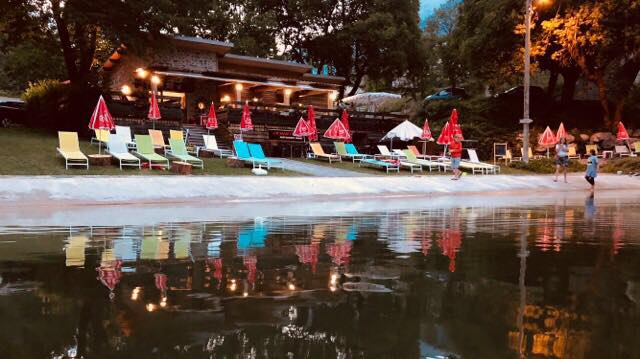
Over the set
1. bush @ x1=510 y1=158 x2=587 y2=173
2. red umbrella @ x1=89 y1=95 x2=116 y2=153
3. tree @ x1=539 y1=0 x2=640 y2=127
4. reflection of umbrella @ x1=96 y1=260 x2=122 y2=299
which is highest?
tree @ x1=539 y1=0 x2=640 y2=127

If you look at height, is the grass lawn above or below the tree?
below

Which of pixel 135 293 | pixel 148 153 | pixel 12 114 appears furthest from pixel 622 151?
pixel 12 114

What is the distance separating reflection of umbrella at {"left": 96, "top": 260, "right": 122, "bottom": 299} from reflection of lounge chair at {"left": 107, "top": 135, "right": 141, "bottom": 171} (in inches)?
516

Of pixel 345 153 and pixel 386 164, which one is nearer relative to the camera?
pixel 386 164

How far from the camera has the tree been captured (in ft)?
98.9

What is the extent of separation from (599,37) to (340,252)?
31023mm

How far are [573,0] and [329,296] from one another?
34.3m

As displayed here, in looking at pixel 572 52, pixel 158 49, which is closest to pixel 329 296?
pixel 158 49

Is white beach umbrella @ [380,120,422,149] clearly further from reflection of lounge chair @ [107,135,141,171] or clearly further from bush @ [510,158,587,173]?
reflection of lounge chair @ [107,135,141,171]

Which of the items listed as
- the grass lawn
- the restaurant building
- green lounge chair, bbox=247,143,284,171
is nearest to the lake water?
the grass lawn

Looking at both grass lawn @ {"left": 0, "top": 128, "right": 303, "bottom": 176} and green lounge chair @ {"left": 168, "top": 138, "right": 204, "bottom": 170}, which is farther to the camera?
green lounge chair @ {"left": 168, "top": 138, "right": 204, "bottom": 170}

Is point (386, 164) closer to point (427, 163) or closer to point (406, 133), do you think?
point (427, 163)

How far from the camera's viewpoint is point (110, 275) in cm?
421

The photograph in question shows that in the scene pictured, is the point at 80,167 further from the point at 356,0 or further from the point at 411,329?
the point at 356,0
